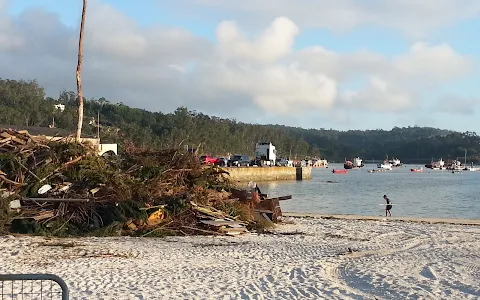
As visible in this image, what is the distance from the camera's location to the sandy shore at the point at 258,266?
358 inches

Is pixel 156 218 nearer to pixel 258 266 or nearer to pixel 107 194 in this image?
pixel 107 194

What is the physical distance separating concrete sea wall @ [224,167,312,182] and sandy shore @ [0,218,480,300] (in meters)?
53.9

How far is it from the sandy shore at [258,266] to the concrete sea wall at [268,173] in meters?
53.9

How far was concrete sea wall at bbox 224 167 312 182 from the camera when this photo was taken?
73.3 meters

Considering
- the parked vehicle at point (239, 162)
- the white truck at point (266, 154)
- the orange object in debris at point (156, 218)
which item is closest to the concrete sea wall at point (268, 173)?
the parked vehicle at point (239, 162)

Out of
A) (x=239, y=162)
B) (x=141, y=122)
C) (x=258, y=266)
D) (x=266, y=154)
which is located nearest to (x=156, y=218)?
(x=258, y=266)

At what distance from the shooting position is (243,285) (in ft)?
31.1

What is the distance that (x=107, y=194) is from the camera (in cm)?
1669

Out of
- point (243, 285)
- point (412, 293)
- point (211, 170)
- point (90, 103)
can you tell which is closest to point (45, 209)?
point (211, 170)

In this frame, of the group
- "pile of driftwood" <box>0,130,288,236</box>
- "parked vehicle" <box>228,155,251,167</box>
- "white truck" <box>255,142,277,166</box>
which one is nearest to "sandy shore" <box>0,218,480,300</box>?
"pile of driftwood" <box>0,130,288,236</box>

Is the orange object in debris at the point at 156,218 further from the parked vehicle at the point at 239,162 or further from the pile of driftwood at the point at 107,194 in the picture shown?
the parked vehicle at the point at 239,162

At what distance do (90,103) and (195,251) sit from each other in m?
143

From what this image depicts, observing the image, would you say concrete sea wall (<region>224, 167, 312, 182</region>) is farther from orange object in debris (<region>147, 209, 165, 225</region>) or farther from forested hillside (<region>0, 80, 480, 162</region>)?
orange object in debris (<region>147, 209, 165, 225</region>)

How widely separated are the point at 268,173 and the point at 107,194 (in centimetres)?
6685
